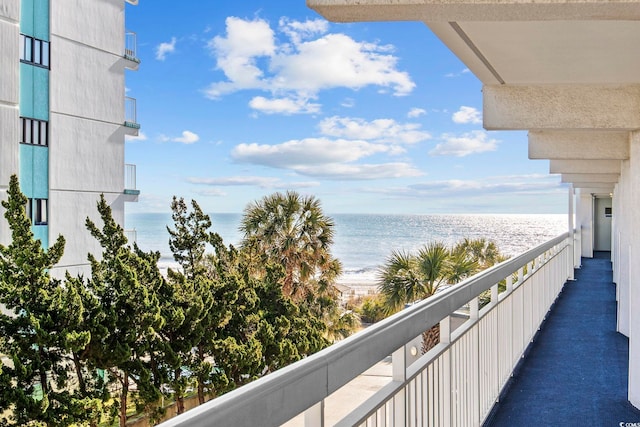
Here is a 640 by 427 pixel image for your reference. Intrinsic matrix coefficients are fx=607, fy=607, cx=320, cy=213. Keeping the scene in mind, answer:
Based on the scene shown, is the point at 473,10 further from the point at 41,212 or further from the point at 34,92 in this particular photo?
the point at 41,212

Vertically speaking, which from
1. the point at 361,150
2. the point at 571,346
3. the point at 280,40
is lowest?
the point at 571,346

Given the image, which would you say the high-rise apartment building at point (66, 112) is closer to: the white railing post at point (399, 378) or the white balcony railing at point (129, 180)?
the white balcony railing at point (129, 180)

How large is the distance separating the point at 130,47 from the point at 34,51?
15.2ft

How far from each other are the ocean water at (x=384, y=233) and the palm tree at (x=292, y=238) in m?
29.3

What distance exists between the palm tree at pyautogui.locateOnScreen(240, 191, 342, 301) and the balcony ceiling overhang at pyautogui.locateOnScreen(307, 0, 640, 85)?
16963 mm

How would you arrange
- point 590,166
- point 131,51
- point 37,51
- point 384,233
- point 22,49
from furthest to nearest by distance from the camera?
1. point 384,233
2. point 131,51
3. point 37,51
4. point 22,49
5. point 590,166

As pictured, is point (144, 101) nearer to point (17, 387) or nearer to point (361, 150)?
point (361, 150)

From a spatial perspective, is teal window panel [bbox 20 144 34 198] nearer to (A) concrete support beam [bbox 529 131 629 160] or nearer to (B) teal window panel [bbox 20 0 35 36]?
(B) teal window panel [bbox 20 0 35 36]

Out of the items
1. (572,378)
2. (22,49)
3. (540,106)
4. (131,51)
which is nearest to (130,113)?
(131,51)

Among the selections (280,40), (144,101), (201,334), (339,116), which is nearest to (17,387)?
(201,334)

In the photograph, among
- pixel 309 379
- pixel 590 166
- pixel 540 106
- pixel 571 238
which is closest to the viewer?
pixel 309 379

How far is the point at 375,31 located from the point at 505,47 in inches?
3708

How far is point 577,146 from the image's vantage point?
22.4 feet

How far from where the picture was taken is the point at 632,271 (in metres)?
4.12
